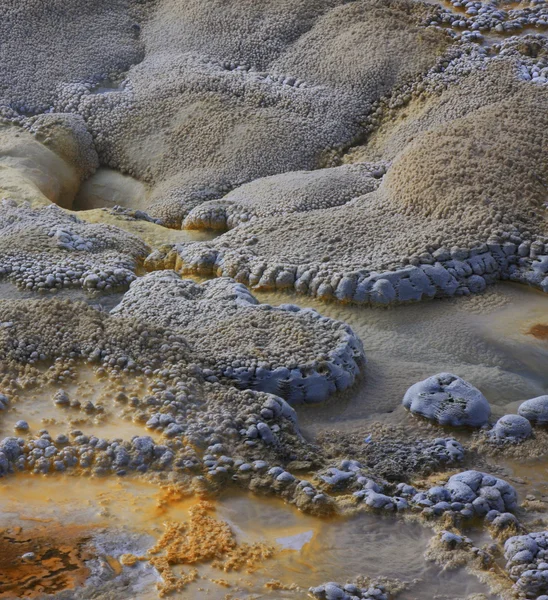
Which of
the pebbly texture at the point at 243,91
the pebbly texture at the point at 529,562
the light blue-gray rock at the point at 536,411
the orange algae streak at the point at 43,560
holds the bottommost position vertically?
the orange algae streak at the point at 43,560

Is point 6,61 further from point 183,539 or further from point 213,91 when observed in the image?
point 183,539

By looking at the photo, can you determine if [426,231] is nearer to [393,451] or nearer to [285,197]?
[285,197]

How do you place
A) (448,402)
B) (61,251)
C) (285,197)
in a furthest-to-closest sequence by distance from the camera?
(285,197)
(61,251)
(448,402)

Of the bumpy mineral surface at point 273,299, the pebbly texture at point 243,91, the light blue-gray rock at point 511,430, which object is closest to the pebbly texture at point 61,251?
the bumpy mineral surface at point 273,299

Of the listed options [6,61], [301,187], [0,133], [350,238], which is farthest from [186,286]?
[6,61]

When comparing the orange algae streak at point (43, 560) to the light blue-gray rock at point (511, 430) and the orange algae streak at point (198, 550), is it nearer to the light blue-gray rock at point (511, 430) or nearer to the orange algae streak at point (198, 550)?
the orange algae streak at point (198, 550)

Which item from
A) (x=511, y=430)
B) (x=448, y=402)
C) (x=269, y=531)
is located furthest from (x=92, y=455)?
(x=511, y=430)

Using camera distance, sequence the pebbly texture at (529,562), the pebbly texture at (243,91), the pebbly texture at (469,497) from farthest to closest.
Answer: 1. the pebbly texture at (243,91)
2. the pebbly texture at (469,497)
3. the pebbly texture at (529,562)

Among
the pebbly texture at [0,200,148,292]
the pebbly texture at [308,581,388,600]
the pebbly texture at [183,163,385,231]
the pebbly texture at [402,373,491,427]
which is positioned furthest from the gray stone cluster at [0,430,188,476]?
the pebbly texture at [183,163,385,231]
